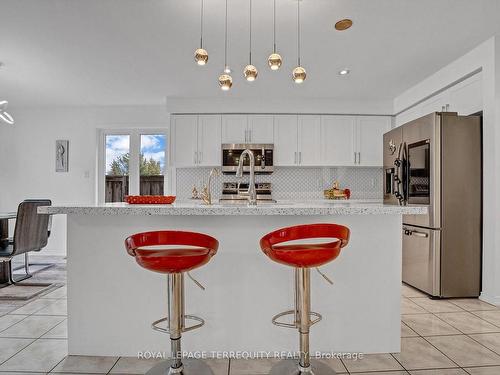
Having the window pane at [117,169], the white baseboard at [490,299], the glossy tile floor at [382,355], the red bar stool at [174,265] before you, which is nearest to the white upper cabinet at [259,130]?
the window pane at [117,169]

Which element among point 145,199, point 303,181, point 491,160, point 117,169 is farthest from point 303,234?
point 117,169

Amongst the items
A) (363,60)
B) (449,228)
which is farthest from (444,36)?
(449,228)

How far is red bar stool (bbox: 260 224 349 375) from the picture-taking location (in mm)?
1568

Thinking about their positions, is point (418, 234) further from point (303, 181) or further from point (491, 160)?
point (303, 181)

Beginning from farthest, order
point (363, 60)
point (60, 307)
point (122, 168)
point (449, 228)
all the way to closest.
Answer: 1. point (122, 168)
2. point (363, 60)
3. point (449, 228)
4. point (60, 307)

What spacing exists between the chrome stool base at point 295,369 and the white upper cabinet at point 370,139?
3.73m

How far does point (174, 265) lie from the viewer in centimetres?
156

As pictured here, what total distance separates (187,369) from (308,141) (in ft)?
12.6

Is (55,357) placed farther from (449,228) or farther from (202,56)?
(449,228)

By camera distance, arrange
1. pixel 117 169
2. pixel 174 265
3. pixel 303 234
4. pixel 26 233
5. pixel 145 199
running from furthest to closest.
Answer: pixel 117 169 < pixel 26 233 < pixel 145 199 < pixel 303 234 < pixel 174 265

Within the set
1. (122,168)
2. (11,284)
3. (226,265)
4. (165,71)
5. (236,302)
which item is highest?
(165,71)

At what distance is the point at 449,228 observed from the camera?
3.16 metres

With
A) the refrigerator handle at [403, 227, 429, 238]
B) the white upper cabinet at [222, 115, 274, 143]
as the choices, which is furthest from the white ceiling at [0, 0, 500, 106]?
the refrigerator handle at [403, 227, 429, 238]

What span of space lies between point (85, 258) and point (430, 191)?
305 centimetres
